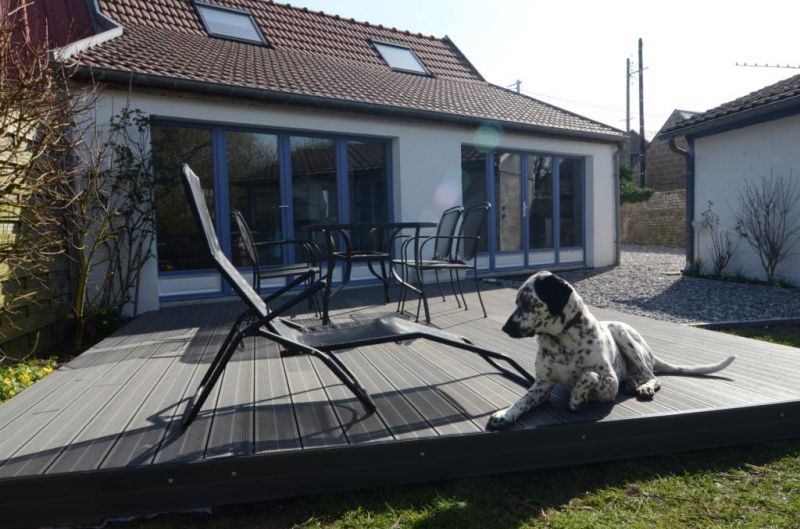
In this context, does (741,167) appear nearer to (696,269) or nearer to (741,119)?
(741,119)

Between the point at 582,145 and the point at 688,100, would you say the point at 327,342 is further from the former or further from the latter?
the point at 688,100

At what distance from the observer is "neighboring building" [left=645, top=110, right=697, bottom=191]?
900 inches

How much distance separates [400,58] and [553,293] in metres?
9.59

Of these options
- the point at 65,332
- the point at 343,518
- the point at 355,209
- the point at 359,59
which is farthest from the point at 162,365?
the point at 359,59

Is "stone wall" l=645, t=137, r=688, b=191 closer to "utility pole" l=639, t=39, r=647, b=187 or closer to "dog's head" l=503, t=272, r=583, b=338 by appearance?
"utility pole" l=639, t=39, r=647, b=187

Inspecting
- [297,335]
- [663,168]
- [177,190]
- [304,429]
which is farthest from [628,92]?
[304,429]

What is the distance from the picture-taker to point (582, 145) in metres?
9.26

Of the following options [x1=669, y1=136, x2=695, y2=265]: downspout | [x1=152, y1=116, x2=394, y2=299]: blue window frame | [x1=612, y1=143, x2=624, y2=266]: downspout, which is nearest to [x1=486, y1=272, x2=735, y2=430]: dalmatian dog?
[x1=152, y1=116, x2=394, y2=299]: blue window frame

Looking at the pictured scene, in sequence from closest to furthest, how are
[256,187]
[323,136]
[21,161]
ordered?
1. [21,161]
2. [256,187]
3. [323,136]

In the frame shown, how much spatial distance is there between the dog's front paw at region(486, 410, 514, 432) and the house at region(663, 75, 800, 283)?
7.26 m

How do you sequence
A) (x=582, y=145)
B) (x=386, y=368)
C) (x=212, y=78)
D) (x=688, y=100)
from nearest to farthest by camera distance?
(x=386, y=368)
(x=212, y=78)
(x=582, y=145)
(x=688, y=100)

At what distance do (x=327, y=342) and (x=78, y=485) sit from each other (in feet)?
3.40

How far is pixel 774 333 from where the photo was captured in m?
4.66

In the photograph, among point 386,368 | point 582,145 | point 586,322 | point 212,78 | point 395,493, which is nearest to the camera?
point 395,493
